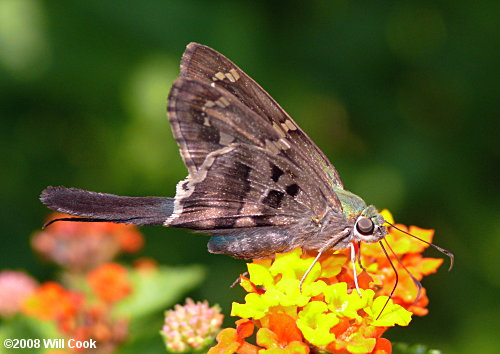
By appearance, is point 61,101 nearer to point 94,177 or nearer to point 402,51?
point 94,177

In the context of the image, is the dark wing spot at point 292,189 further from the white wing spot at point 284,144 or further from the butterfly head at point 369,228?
the butterfly head at point 369,228

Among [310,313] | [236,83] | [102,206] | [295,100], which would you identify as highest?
[295,100]

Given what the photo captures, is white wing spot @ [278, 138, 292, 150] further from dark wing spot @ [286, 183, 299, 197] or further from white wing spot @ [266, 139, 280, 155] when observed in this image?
dark wing spot @ [286, 183, 299, 197]

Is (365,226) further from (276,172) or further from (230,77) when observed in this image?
(230,77)

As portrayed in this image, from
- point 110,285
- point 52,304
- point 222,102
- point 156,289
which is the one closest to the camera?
point 222,102

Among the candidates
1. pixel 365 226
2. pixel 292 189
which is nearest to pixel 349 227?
pixel 365 226

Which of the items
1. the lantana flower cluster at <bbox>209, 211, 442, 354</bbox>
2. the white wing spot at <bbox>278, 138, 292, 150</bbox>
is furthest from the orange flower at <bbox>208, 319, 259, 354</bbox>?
the white wing spot at <bbox>278, 138, 292, 150</bbox>

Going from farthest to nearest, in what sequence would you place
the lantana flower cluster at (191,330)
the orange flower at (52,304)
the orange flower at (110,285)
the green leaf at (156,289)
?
the green leaf at (156,289) → the orange flower at (110,285) → the orange flower at (52,304) → the lantana flower cluster at (191,330)

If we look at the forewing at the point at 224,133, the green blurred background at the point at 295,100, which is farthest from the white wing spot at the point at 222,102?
the green blurred background at the point at 295,100
